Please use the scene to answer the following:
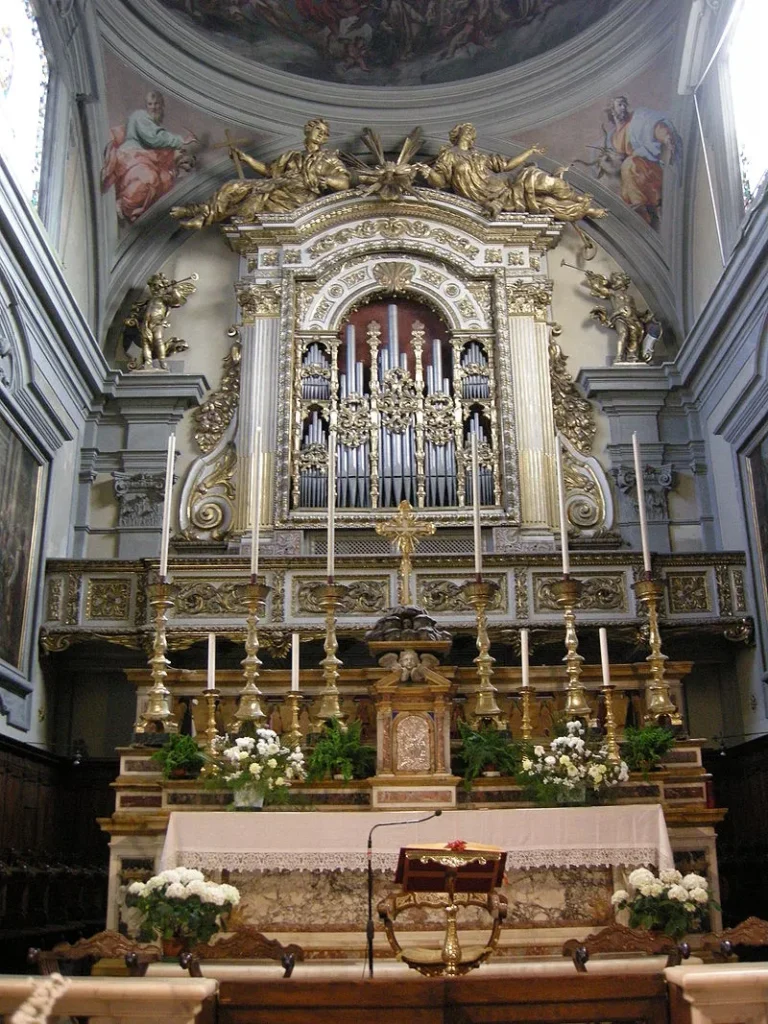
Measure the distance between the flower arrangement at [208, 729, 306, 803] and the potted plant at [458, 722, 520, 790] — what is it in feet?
4.08

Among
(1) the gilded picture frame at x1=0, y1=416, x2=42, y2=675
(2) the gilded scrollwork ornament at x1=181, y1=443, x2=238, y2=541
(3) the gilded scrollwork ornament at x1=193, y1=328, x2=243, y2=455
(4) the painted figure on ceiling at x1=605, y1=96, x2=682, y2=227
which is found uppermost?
(4) the painted figure on ceiling at x1=605, y1=96, x2=682, y2=227

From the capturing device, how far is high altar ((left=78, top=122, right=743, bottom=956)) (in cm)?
752

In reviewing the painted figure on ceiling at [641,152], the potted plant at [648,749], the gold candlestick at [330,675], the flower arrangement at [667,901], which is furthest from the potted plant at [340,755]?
the painted figure on ceiling at [641,152]

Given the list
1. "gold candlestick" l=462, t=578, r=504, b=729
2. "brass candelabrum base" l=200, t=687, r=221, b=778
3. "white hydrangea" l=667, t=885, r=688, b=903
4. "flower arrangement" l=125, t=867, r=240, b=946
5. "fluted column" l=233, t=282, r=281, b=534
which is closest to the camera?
"flower arrangement" l=125, t=867, r=240, b=946

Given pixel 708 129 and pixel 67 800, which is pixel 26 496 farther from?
pixel 708 129

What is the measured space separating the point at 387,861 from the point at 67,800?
6.86 m

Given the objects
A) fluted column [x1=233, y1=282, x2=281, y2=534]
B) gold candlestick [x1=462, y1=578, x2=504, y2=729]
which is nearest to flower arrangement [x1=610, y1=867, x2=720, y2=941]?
gold candlestick [x1=462, y1=578, x2=504, y2=729]

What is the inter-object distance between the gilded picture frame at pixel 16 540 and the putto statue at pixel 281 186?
16.6 feet

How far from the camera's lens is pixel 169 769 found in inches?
314

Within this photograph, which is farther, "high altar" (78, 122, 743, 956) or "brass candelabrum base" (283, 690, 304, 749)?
"brass candelabrum base" (283, 690, 304, 749)

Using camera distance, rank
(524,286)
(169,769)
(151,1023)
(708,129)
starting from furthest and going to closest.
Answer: (524,286) → (708,129) → (169,769) → (151,1023)

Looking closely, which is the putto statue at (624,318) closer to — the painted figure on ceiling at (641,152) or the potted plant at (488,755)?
the painted figure on ceiling at (641,152)

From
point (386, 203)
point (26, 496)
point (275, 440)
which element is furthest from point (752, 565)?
point (26, 496)

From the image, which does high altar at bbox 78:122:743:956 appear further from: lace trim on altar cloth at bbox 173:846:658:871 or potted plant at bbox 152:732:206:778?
potted plant at bbox 152:732:206:778
